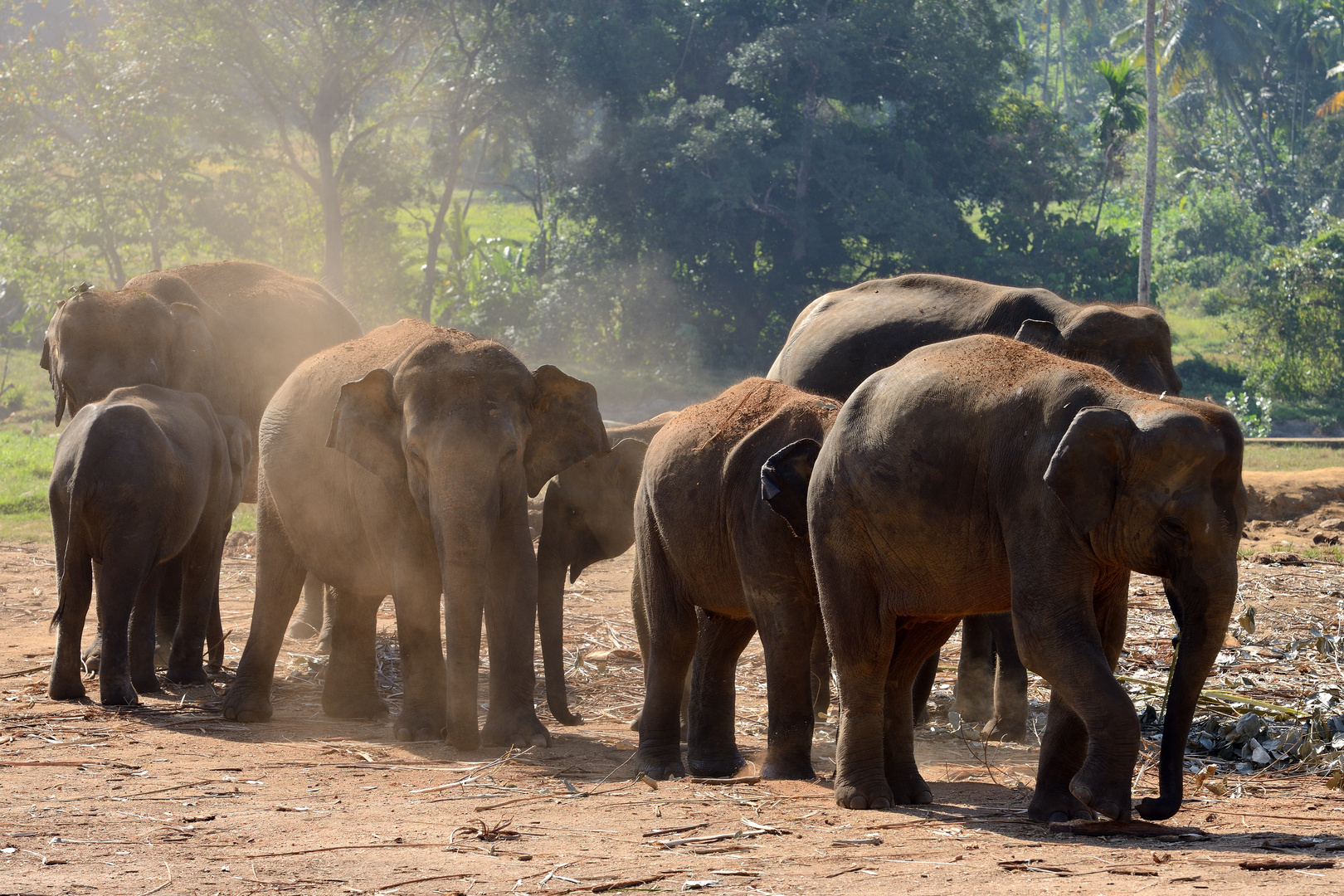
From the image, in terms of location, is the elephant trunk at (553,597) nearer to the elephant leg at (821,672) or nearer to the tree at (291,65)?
the elephant leg at (821,672)

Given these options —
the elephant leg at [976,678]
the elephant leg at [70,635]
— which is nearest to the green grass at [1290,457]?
the elephant leg at [976,678]

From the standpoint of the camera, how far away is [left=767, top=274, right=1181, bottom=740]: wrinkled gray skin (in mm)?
6363

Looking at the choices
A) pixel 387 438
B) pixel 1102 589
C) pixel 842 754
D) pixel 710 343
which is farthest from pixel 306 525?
pixel 710 343

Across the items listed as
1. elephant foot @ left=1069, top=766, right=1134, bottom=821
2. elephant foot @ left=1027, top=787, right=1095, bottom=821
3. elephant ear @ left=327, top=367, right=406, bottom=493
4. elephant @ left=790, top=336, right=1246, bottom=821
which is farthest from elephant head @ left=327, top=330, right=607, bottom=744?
elephant foot @ left=1069, top=766, right=1134, bottom=821

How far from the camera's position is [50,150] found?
85.9 feet

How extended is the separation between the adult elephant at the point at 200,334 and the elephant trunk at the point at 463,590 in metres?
3.15

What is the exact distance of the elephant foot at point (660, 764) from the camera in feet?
17.6

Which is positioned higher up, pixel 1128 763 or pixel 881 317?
pixel 881 317

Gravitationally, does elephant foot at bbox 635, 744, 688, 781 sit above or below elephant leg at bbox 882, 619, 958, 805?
below

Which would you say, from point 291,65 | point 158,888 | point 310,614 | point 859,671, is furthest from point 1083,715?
point 291,65

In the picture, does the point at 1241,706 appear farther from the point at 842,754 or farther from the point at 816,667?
the point at 842,754

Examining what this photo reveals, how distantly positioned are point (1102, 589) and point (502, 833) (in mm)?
1855

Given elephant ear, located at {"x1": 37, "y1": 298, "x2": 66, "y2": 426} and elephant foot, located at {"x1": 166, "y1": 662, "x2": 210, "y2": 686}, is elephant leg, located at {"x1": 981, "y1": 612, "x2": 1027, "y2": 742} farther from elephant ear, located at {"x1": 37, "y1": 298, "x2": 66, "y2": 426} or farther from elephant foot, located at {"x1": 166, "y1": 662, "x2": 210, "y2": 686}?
elephant ear, located at {"x1": 37, "y1": 298, "x2": 66, "y2": 426}

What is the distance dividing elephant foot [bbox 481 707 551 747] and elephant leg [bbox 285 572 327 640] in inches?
156
